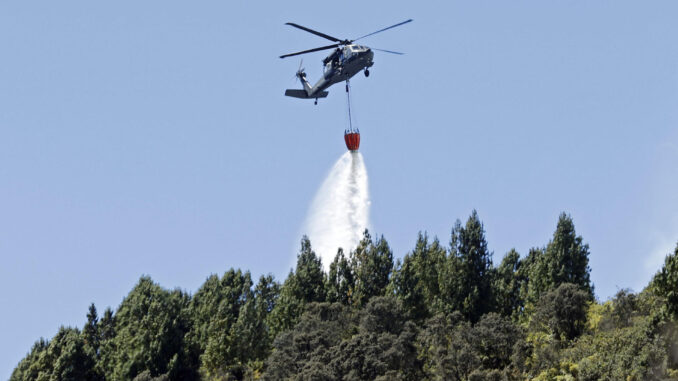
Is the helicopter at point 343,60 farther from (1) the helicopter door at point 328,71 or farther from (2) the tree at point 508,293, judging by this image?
(2) the tree at point 508,293

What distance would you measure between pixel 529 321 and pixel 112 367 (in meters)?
38.3

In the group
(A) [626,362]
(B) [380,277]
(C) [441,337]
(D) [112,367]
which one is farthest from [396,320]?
(D) [112,367]

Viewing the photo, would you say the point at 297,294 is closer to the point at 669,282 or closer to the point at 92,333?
the point at 92,333

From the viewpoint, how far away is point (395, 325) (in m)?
94.6

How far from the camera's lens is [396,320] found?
311 feet

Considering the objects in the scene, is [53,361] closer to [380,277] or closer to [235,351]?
[235,351]

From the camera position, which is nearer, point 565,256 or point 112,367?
point 565,256

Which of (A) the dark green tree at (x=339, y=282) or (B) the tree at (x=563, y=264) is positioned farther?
(A) the dark green tree at (x=339, y=282)

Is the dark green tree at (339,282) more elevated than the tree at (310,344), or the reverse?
the dark green tree at (339,282)

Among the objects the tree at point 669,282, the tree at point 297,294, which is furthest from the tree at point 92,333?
the tree at point 669,282

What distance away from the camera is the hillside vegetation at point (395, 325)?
84.4m

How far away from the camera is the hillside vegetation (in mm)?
84438

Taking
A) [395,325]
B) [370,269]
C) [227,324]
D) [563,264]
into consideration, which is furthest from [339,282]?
[563,264]

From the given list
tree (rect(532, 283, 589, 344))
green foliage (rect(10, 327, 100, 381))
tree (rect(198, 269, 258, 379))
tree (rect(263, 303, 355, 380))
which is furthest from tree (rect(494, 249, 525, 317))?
green foliage (rect(10, 327, 100, 381))
